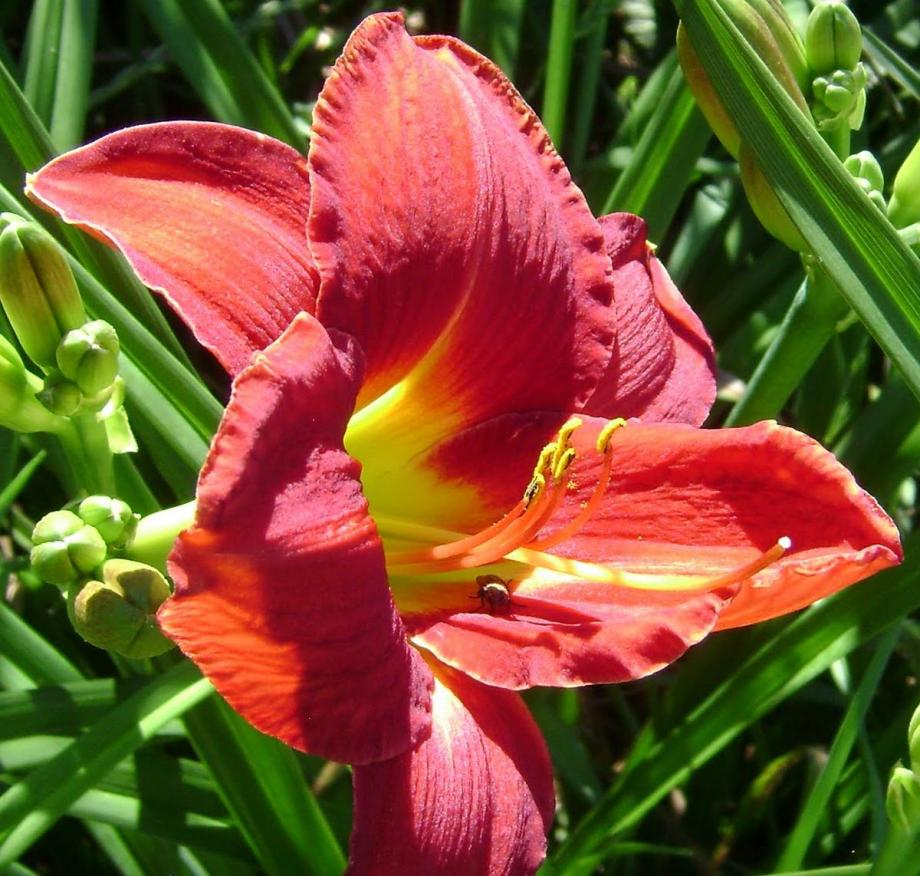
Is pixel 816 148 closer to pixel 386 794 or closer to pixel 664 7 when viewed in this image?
pixel 386 794

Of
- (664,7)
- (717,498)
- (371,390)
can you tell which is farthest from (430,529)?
(664,7)

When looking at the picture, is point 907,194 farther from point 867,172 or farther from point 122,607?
point 122,607

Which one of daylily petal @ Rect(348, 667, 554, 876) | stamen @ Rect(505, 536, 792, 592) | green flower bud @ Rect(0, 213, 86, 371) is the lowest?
daylily petal @ Rect(348, 667, 554, 876)

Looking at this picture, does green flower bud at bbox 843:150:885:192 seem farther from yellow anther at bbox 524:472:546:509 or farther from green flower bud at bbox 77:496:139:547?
green flower bud at bbox 77:496:139:547

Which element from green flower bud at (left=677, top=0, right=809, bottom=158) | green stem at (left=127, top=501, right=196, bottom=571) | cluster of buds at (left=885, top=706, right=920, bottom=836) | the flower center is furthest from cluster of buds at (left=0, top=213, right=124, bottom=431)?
cluster of buds at (left=885, top=706, right=920, bottom=836)

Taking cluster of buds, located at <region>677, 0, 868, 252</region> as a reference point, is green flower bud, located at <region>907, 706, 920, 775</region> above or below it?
below

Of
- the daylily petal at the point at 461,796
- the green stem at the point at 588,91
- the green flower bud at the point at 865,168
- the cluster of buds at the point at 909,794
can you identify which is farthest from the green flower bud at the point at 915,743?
the green stem at the point at 588,91
